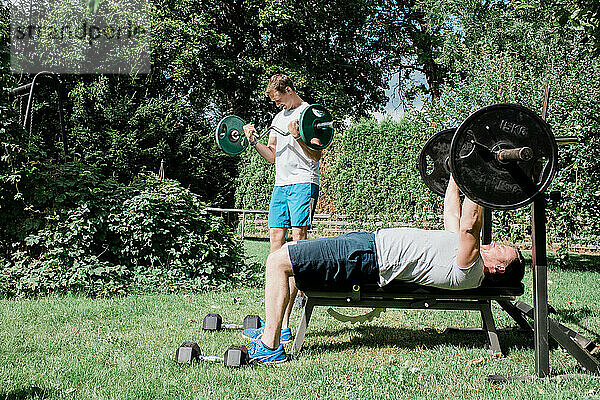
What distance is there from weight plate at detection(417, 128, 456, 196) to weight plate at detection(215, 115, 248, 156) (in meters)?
1.75

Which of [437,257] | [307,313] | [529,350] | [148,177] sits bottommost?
[529,350]

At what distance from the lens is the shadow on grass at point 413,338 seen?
3.82 metres

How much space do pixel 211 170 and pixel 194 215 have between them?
10861 millimetres

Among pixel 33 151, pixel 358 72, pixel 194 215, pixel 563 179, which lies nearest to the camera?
pixel 33 151

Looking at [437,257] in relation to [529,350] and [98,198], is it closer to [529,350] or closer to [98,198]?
[529,350]

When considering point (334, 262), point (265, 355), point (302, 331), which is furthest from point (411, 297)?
point (265, 355)

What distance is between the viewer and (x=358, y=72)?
19.6 m

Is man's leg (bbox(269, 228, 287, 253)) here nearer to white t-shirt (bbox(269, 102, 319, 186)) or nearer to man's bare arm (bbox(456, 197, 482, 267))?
white t-shirt (bbox(269, 102, 319, 186))

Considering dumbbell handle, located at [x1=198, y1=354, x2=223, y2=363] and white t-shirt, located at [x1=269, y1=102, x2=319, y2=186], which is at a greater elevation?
white t-shirt, located at [x1=269, y1=102, x2=319, y2=186]

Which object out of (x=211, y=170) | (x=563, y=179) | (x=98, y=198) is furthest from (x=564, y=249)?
(x=211, y=170)

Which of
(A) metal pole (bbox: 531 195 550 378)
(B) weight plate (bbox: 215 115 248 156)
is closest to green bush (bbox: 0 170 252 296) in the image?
(B) weight plate (bbox: 215 115 248 156)

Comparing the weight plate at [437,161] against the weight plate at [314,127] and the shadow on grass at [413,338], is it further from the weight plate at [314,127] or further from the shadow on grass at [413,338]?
the shadow on grass at [413,338]

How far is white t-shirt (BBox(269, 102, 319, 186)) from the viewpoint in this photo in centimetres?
399

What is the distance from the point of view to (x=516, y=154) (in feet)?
9.02
